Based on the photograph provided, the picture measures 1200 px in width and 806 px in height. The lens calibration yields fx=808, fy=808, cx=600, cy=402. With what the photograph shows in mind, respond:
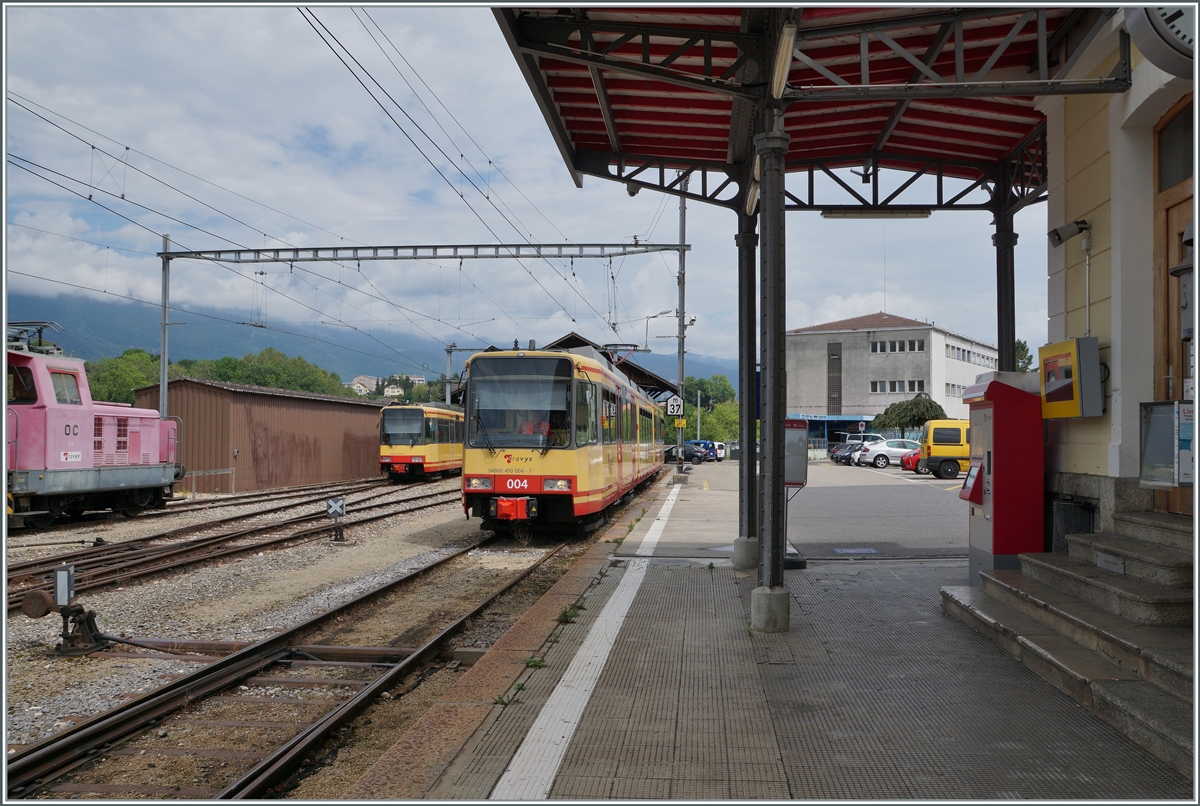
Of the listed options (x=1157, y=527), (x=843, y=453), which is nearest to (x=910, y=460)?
(x=843, y=453)

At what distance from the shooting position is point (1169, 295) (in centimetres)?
644

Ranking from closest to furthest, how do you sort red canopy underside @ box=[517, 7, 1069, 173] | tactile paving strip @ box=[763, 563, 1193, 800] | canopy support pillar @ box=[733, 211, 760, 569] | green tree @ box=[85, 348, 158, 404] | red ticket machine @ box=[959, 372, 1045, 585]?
tactile paving strip @ box=[763, 563, 1193, 800], red canopy underside @ box=[517, 7, 1069, 173], red ticket machine @ box=[959, 372, 1045, 585], canopy support pillar @ box=[733, 211, 760, 569], green tree @ box=[85, 348, 158, 404]

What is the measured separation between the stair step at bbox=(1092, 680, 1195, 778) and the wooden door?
2.22 m

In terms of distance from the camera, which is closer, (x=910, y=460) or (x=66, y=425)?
(x=66, y=425)

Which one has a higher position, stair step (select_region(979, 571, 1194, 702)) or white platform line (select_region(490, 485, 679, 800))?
stair step (select_region(979, 571, 1194, 702))

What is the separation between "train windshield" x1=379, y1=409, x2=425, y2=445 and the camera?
1179 inches

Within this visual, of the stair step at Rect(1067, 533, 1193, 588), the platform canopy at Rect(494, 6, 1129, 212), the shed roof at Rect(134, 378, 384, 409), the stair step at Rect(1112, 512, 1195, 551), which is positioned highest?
the platform canopy at Rect(494, 6, 1129, 212)

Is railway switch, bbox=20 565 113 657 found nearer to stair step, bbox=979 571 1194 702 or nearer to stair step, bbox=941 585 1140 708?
stair step, bbox=941 585 1140 708

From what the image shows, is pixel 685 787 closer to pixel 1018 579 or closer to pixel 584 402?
pixel 1018 579

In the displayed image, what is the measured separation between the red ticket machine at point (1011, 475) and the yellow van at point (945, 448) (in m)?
25.1

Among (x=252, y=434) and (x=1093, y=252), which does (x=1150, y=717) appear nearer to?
(x=1093, y=252)

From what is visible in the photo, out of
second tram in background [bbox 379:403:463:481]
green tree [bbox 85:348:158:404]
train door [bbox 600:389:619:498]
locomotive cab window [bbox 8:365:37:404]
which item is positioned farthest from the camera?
green tree [bbox 85:348:158:404]

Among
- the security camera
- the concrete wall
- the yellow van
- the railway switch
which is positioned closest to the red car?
the yellow van

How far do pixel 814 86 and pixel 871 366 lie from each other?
6665cm
